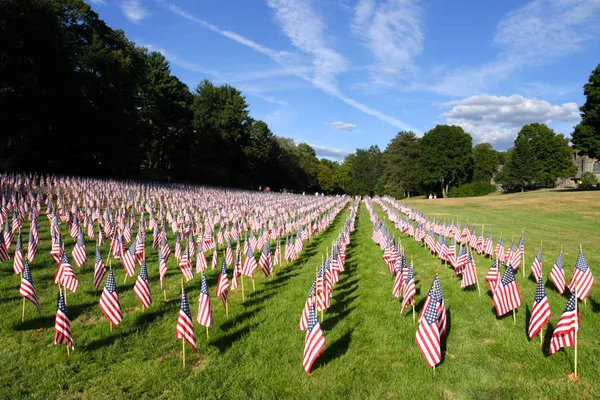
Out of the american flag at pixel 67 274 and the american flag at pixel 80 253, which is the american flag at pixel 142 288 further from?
the american flag at pixel 80 253

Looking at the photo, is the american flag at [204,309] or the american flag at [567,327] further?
the american flag at [204,309]

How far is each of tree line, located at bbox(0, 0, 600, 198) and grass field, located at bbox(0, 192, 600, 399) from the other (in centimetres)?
2986

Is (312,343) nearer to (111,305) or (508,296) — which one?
(111,305)

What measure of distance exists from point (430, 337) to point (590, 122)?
53.7m

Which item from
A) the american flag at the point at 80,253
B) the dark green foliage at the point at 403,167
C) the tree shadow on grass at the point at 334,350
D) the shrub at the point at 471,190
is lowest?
the tree shadow on grass at the point at 334,350

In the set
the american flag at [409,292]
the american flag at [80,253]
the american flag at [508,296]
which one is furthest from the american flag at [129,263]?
the american flag at [508,296]

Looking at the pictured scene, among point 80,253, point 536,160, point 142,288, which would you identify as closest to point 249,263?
point 142,288

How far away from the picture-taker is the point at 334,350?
7.17 m

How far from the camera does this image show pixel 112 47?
48.9 metres

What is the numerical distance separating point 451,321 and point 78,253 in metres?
10.2

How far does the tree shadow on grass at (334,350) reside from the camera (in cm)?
669

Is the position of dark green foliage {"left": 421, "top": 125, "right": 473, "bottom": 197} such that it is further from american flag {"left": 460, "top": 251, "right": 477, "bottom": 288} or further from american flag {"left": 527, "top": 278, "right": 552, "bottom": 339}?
american flag {"left": 527, "top": 278, "right": 552, "bottom": 339}

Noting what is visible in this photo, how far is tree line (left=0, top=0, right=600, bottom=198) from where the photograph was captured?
33.8 metres

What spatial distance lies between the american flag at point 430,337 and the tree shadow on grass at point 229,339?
3.37 m
